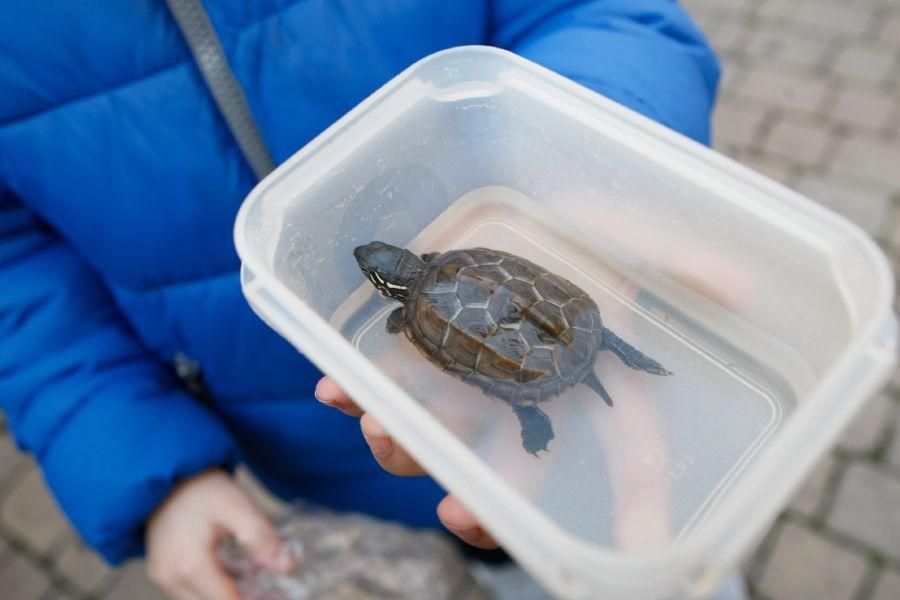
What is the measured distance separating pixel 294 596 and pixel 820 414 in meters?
1.69

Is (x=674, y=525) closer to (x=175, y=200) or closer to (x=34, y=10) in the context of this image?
(x=175, y=200)

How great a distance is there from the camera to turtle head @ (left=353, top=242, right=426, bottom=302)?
72.3 inches

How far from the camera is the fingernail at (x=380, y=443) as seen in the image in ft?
4.22

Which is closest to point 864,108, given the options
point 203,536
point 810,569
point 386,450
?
point 810,569

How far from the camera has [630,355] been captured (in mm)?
1794

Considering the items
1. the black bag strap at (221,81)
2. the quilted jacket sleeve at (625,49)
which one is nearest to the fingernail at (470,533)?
the black bag strap at (221,81)

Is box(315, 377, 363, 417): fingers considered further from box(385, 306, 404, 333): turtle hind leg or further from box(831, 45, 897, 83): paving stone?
box(831, 45, 897, 83): paving stone

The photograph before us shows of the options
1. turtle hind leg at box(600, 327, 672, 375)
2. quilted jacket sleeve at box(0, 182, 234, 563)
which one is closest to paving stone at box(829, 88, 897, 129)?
turtle hind leg at box(600, 327, 672, 375)

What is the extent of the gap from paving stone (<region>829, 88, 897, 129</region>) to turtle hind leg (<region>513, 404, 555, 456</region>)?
109 inches

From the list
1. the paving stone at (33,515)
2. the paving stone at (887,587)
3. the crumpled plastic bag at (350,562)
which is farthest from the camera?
the paving stone at (33,515)

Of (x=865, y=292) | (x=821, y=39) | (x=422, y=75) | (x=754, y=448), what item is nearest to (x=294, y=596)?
(x=754, y=448)

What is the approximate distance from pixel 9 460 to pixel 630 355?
281 cm

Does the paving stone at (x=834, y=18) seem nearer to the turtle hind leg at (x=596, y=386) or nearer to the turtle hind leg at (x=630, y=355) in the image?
the turtle hind leg at (x=630, y=355)

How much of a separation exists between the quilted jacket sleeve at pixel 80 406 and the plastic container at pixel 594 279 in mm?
498
